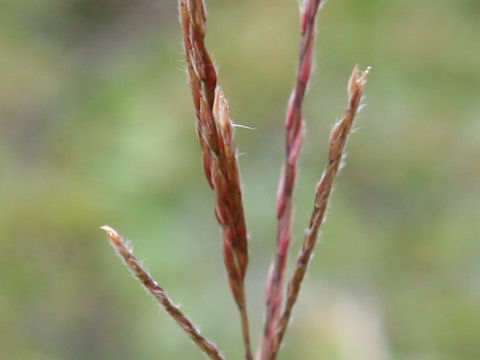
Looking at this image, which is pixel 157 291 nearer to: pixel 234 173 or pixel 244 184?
pixel 234 173

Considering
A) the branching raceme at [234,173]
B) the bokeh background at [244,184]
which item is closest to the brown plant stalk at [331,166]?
the branching raceme at [234,173]

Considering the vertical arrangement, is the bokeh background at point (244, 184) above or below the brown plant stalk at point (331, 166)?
below

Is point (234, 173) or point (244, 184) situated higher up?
point (234, 173)

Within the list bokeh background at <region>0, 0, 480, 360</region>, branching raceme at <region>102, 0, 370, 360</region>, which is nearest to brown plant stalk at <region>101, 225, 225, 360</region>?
branching raceme at <region>102, 0, 370, 360</region>

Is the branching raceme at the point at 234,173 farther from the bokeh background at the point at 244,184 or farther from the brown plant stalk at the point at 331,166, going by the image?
the bokeh background at the point at 244,184

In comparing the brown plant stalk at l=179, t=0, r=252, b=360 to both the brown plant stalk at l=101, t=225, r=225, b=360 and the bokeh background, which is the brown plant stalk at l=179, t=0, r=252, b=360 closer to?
the brown plant stalk at l=101, t=225, r=225, b=360

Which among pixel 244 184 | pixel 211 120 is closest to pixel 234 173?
pixel 211 120
